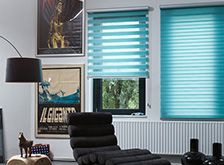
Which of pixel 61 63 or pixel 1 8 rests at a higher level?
pixel 1 8

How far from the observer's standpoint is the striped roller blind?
4918 mm

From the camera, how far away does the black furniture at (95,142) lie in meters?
3.13

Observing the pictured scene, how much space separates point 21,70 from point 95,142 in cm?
116

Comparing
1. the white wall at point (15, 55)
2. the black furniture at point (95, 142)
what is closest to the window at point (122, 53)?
the white wall at point (15, 55)

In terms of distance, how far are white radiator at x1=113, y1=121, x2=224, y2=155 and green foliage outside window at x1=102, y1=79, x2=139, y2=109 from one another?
0.43m

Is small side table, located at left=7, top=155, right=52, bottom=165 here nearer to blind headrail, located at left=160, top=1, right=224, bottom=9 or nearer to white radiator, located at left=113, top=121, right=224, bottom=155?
white radiator, located at left=113, top=121, right=224, bottom=155

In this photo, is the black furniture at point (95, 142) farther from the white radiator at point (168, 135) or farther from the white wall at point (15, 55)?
the white wall at point (15, 55)

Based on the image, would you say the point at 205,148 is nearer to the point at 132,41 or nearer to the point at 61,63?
the point at 132,41

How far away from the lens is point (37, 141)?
5184 mm

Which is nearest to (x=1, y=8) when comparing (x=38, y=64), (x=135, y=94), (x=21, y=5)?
(x=21, y=5)

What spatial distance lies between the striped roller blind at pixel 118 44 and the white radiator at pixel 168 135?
746mm

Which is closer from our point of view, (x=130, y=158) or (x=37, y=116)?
(x=130, y=158)

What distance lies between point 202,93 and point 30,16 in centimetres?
278

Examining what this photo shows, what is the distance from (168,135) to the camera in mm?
4688
